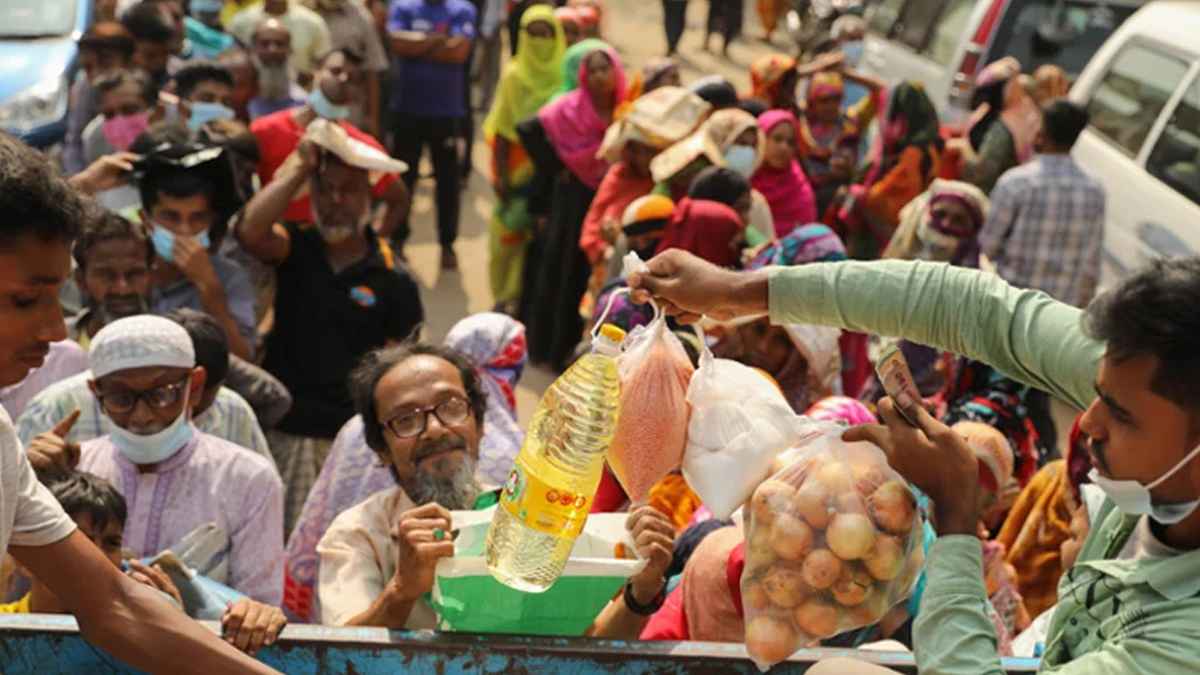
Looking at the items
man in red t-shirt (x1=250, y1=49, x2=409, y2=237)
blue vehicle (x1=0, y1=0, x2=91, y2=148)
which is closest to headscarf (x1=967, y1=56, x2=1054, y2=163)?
man in red t-shirt (x1=250, y1=49, x2=409, y2=237)

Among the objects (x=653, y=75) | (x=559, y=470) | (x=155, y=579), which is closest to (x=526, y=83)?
(x=653, y=75)

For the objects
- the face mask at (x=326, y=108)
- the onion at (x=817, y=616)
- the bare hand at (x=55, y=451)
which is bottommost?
the face mask at (x=326, y=108)

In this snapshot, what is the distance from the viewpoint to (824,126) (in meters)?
8.83

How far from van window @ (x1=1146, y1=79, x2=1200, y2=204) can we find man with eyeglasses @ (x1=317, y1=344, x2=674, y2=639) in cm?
485

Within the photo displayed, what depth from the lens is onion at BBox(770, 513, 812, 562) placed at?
229 centimetres

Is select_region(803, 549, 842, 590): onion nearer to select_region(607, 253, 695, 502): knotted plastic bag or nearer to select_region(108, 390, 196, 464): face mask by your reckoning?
select_region(607, 253, 695, 502): knotted plastic bag

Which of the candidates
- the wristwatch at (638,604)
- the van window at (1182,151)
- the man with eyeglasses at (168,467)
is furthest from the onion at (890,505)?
the van window at (1182,151)

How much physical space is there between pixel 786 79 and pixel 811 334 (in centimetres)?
443

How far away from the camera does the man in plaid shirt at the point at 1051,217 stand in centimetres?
707

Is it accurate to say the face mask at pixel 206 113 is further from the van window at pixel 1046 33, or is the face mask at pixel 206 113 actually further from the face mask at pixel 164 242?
the van window at pixel 1046 33

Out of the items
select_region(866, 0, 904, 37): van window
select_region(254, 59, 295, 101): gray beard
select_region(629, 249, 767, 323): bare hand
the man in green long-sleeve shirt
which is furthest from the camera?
select_region(866, 0, 904, 37): van window

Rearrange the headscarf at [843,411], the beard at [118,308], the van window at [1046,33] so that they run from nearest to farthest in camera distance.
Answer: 1. the headscarf at [843,411]
2. the beard at [118,308]
3. the van window at [1046,33]

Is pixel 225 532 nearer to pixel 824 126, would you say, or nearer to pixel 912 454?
pixel 912 454

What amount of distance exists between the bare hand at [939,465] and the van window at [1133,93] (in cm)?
617
